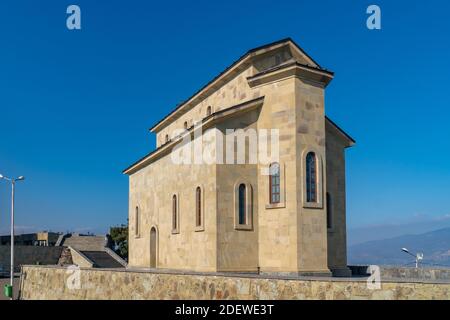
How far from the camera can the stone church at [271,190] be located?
22.7 m

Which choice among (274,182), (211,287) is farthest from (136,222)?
(211,287)

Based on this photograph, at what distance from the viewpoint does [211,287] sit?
17297mm

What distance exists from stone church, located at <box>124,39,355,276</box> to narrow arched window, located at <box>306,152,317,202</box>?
1.8 inches

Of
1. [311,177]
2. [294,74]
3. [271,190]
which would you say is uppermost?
[294,74]

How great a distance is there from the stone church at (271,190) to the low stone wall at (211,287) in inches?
156

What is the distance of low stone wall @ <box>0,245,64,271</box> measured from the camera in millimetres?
53375

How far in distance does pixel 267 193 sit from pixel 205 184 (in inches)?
119

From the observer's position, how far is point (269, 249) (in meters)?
Result: 23.3

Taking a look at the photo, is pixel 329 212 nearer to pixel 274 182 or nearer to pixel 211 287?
pixel 274 182

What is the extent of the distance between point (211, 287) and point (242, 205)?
7.17 m

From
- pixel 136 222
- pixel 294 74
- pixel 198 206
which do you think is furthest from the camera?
pixel 136 222

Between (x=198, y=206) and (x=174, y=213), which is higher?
(x=198, y=206)
